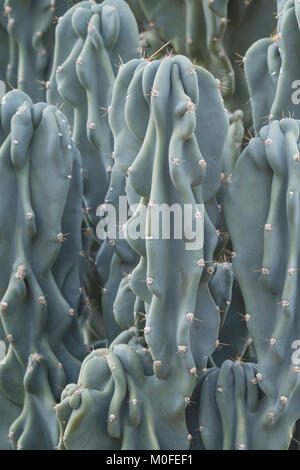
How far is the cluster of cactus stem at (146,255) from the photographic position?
2871mm

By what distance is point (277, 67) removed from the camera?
3.65 metres

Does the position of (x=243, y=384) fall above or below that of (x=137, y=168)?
below

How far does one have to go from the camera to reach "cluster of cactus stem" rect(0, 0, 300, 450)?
9.42ft

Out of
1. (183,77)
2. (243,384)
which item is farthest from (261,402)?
(183,77)

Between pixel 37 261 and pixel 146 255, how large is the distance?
63 cm

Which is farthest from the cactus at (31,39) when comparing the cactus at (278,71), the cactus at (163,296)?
the cactus at (163,296)

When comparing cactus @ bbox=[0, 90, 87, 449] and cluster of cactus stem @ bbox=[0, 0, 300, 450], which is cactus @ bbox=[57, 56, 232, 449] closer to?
cluster of cactus stem @ bbox=[0, 0, 300, 450]

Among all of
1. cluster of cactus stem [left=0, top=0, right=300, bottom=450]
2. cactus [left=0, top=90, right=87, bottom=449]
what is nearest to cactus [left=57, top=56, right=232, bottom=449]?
cluster of cactus stem [left=0, top=0, right=300, bottom=450]

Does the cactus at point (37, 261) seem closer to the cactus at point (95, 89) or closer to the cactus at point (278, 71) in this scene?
the cactus at point (95, 89)

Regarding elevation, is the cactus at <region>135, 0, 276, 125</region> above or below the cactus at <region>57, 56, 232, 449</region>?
above

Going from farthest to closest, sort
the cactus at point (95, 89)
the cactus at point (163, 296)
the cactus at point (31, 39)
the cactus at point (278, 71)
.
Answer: the cactus at point (31, 39), the cactus at point (95, 89), the cactus at point (278, 71), the cactus at point (163, 296)

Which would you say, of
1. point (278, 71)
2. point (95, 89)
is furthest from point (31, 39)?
point (278, 71)
